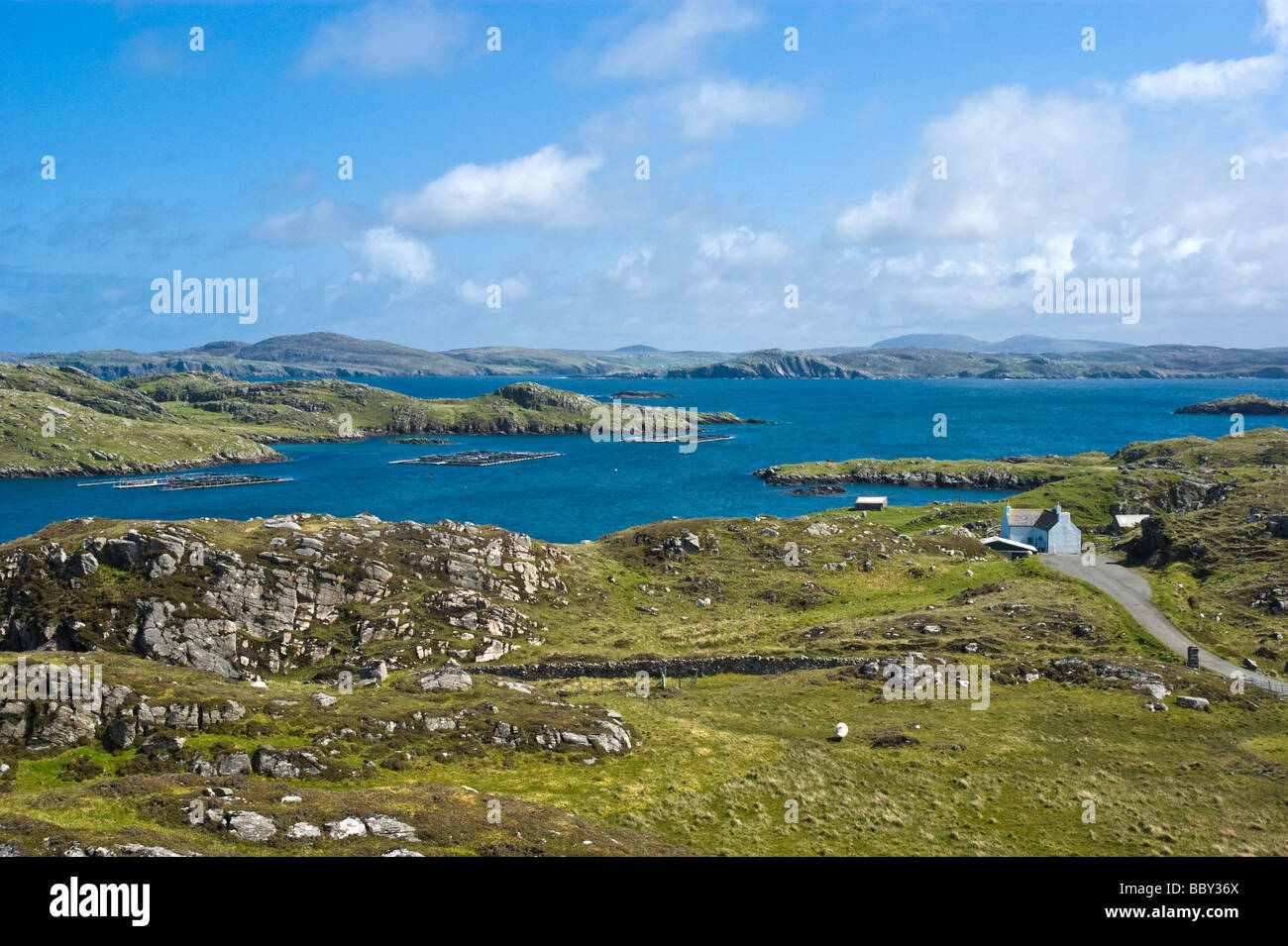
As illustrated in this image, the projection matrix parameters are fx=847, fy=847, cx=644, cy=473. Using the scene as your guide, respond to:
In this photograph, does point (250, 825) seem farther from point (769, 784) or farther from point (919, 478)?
point (919, 478)

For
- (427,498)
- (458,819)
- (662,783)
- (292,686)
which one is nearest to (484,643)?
(292,686)

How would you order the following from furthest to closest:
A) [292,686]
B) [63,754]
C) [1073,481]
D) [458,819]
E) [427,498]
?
1. [427,498]
2. [1073,481]
3. [292,686]
4. [63,754]
5. [458,819]

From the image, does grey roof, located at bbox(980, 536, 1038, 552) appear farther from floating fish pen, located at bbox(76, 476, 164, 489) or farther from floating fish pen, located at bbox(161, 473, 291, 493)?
floating fish pen, located at bbox(76, 476, 164, 489)

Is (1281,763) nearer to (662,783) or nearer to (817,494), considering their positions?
(662,783)

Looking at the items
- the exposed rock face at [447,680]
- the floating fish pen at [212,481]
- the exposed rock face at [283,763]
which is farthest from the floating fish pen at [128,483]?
the exposed rock face at [283,763]

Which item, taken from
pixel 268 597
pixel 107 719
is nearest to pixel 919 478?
pixel 268 597

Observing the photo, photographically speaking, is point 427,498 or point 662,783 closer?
point 662,783
